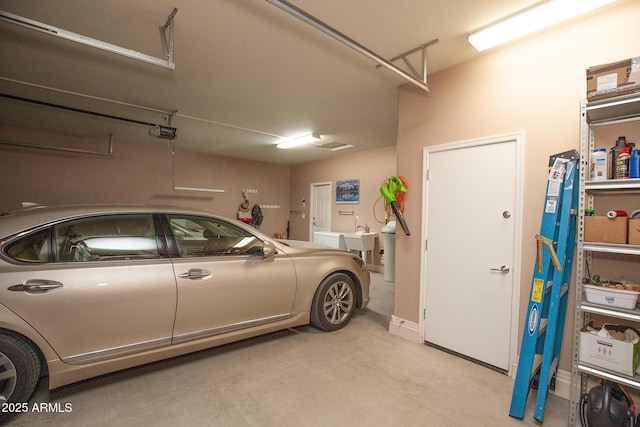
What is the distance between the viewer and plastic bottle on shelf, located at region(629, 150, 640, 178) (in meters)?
1.62

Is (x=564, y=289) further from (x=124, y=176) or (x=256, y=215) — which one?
(x=124, y=176)

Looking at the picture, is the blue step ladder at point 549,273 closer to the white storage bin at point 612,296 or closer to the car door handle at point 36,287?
the white storage bin at point 612,296

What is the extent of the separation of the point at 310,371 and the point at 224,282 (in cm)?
104

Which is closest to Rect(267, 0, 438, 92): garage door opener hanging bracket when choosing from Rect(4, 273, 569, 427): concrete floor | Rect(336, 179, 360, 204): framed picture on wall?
Rect(4, 273, 569, 427): concrete floor

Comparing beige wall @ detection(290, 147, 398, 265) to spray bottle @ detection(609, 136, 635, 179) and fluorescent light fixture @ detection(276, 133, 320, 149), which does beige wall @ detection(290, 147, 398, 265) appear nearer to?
fluorescent light fixture @ detection(276, 133, 320, 149)

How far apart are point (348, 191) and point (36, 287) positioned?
232 inches

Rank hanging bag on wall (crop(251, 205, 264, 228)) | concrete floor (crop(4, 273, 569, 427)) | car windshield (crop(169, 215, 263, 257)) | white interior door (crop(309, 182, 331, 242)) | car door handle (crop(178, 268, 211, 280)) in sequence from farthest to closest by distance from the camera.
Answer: hanging bag on wall (crop(251, 205, 264, 228)), white interior door (crop(309, 182, 331, 242)), car windshield (crop(169, 215, 263, 257)), car door handle (crop(178, 268, 211, 280)), concrete floor (crop(4, 273, 569, 427))

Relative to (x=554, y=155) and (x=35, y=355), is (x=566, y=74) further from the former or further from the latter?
(x=35, y=355)

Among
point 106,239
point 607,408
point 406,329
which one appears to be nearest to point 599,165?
point 607,408

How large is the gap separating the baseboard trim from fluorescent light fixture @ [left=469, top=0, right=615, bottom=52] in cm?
268

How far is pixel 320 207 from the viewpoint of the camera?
306 inches

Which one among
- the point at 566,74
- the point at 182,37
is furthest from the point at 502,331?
the point at 182,37

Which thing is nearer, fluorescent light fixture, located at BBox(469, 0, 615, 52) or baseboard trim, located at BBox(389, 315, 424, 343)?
fluorescent light fixture, located at BBox(469, 0, 615, 52)

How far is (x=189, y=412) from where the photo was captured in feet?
6.00
